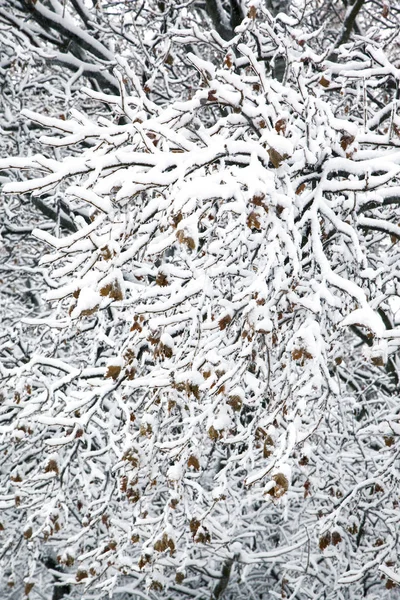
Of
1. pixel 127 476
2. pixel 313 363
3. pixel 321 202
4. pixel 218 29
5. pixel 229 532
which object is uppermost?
pixel 218 29

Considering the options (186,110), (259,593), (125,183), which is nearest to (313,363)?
(125,183)

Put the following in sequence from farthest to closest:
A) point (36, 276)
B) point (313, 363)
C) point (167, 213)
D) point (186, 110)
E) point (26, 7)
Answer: point (36, 276) → point (26, 7) → point (186, 110) → point (313, 363) → point (167, 213)

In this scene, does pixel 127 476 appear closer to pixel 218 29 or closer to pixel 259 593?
pixel 218 29

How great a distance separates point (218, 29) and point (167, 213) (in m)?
3.66

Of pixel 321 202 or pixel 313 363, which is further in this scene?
pixel 321 202

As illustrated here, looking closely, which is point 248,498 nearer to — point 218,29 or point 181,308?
point 181,308

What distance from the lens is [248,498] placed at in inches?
193

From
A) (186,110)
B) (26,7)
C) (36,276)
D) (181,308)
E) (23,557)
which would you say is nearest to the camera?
(186,110)

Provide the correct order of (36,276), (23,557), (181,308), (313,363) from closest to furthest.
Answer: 1. (313,363)
2. (181,308)
3. (36,276)
4. (23,557)

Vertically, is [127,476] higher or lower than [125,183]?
lower

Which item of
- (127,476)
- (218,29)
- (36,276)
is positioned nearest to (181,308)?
(127,476)

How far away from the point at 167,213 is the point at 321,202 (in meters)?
0.73

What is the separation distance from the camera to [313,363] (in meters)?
2.04

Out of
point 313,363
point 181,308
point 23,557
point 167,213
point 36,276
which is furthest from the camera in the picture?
point 23,557
